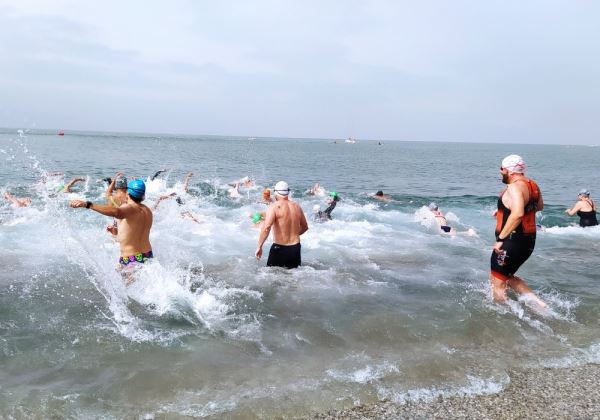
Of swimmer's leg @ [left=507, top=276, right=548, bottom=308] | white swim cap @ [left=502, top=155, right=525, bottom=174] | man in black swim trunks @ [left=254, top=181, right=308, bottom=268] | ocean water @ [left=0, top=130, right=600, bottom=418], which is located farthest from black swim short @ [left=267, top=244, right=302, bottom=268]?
white swim cap @ [left=502, top=155, right=525, bottom=174]

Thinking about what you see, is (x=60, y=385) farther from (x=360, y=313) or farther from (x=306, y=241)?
(x=306, y=241)

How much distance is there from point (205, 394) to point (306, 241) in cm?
726

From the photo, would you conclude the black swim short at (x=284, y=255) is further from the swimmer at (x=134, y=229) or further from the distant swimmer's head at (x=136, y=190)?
the distant swimmer's head at (x=136, y=190)

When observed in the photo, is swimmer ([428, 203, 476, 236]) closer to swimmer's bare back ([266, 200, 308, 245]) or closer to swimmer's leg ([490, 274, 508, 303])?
swimmer's leg ([490, 274, 508, 303])

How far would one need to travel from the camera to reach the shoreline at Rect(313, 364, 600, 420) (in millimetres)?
4020

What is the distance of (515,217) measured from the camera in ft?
18.3

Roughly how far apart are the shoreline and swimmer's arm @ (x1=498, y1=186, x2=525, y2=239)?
1847mm

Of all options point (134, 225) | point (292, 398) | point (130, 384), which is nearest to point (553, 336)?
point (292, 398)

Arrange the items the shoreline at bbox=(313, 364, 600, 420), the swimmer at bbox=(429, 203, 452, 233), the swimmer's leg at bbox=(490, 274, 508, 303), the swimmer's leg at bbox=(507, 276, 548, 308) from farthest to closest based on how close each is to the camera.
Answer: the swimmer at bbox=(429, 203, 452, 233)
the swimmer's leg at bbox=(507, 276, 548, 308)
the swimmer's leg at bbox=(490, 274, 508, 303)
the shoreline at bbox=(313, 364, 600, 420)

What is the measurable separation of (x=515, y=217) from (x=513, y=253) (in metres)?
0.60

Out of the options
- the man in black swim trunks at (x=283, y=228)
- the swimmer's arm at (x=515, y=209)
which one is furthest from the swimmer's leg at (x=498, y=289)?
the man in black swim trunks at (x=283, y=228)

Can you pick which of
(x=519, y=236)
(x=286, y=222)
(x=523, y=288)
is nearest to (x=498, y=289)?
(x=523, y=288)

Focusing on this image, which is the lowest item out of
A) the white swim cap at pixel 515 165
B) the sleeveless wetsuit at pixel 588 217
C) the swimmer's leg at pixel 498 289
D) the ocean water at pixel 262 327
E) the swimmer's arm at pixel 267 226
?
the ocean water at pixel 262 327

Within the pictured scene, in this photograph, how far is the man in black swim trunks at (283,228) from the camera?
23.9 ft
